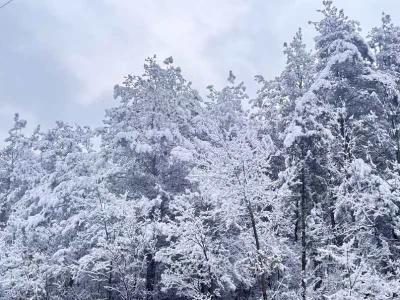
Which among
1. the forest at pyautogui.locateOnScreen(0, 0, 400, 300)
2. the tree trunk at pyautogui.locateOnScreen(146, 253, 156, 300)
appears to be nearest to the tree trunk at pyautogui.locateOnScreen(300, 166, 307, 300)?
the forest at pyautogui.locateOnScreen(0, 0, 400, 300)

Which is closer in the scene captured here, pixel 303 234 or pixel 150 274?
pixel 303 234

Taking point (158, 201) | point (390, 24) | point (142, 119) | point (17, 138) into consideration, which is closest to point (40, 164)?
point (17, 138)

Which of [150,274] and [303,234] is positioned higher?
[303,234]

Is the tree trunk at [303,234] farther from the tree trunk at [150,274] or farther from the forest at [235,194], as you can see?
the tree trunk at [150,274]

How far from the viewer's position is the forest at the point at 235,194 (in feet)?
53.5

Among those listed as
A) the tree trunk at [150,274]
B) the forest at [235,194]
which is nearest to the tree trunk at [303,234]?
the forest at [235,194]

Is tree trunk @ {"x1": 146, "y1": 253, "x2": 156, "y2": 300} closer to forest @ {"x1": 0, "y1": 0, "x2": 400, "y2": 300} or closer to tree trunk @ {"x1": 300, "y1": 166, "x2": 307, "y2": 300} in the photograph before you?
forest @ {"x1": 0, "y1": 0, "x2": 400, "y2": 300}

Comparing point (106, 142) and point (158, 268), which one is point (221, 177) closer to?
point (158, 268)

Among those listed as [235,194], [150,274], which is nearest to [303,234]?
[235,194]

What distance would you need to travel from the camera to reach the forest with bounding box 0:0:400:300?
1630cm

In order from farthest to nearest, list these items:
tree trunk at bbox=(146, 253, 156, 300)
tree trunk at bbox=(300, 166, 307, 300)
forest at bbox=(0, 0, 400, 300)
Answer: tree trunk at bbox=(146, 253, 156, 300)
tree trunk at bbox=(300, 166, 307, 300)
forest at bbox=(0, 0, 400, 300)

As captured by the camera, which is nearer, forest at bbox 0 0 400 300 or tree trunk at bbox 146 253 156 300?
forest at bbox 0 0 400 300

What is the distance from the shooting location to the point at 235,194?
15.9 meters

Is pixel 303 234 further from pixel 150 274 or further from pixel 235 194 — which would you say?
pixel 150 274
